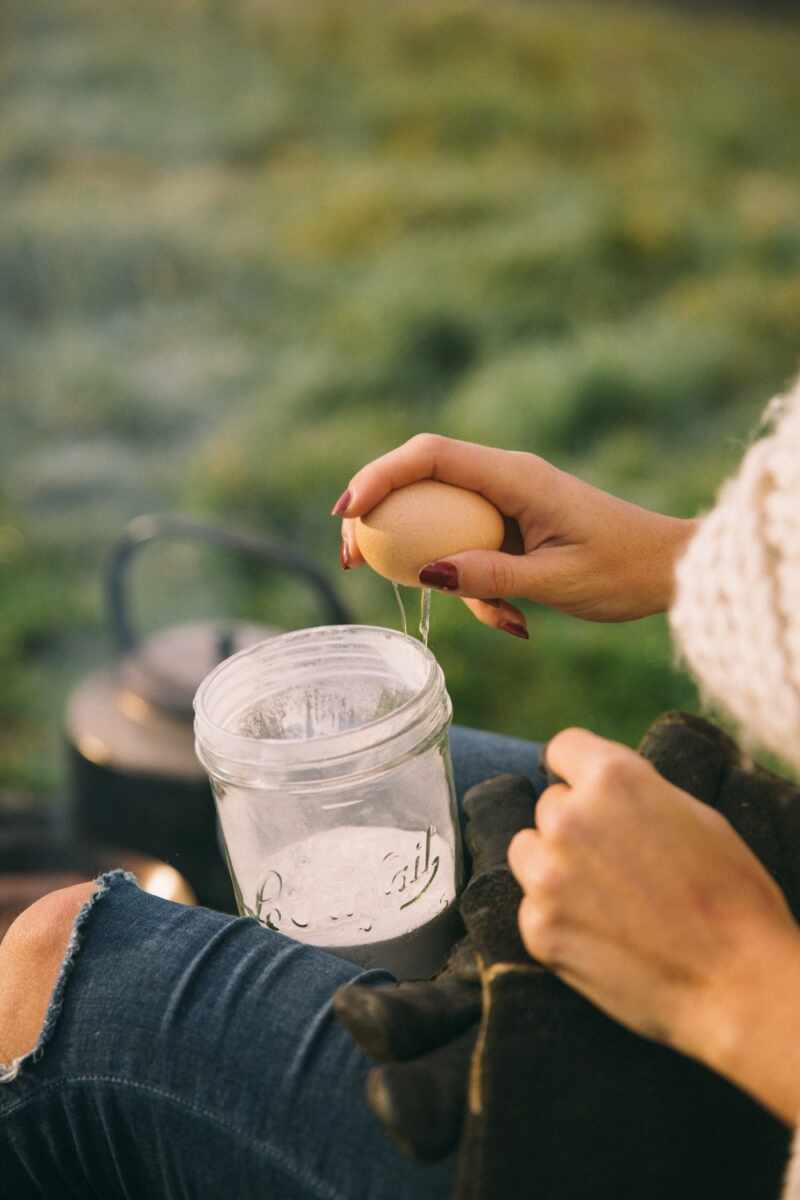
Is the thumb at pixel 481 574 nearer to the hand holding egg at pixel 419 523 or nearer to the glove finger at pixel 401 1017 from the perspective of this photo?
the hand holding egg at pixel 419 523

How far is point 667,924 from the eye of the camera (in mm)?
764

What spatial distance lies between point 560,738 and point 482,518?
300 mm

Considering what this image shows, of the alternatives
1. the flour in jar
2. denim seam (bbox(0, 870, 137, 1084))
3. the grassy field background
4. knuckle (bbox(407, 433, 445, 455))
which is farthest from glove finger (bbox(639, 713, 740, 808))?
the grassy field background

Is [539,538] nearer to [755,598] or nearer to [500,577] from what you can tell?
[500,577]

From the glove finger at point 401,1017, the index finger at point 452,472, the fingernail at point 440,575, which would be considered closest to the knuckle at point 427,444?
the index finger at point 452,472

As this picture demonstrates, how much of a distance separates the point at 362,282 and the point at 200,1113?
374 cm

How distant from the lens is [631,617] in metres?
1.23

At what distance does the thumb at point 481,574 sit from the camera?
1.08 meters

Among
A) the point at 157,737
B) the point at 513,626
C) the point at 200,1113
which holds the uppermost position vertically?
the point at 513,626

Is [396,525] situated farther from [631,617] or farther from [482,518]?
[631,617]

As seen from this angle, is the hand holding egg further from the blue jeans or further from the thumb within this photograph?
the blue jeans

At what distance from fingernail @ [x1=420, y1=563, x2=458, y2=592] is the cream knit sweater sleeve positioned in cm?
27

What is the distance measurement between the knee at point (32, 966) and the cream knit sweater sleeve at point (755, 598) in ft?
1.65

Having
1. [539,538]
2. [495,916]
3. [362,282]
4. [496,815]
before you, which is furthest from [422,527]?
[362,282]
